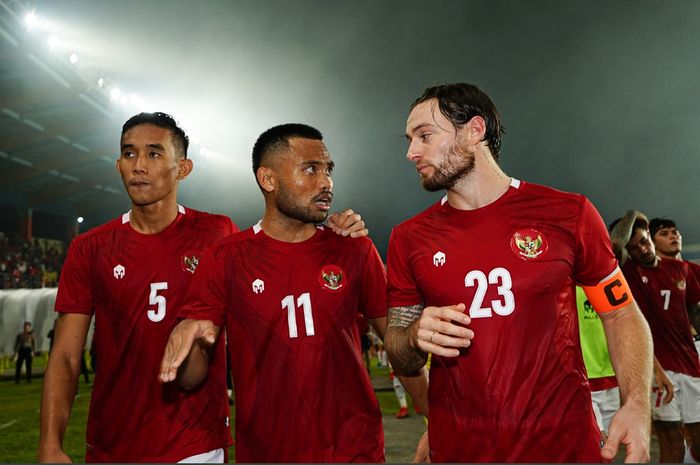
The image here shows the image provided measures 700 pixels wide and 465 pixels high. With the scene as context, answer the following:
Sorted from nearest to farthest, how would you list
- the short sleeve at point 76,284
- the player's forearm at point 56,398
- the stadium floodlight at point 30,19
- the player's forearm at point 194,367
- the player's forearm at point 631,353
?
the player's forearm at point 631,353 < the player's forearm at point 56,398 < the player's forearm at point 194,367 < the short sleeve at point 76,284 < the stadium floodlight at point 30,19

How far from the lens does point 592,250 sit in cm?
254

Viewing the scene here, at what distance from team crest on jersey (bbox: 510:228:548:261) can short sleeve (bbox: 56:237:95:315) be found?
2.31 meters

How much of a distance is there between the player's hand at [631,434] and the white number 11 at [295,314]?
1425mm

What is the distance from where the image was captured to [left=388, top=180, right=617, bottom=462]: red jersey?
244cm

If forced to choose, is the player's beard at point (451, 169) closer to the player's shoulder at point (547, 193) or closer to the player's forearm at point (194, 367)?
the player's shoulder at point (547, 193)

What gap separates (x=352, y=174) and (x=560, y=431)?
90193 mm

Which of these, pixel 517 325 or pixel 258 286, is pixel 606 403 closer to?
pixel 517 325

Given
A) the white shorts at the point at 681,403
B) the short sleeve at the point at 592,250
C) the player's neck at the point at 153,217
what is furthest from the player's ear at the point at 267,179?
the white shorts at the point at 681,403

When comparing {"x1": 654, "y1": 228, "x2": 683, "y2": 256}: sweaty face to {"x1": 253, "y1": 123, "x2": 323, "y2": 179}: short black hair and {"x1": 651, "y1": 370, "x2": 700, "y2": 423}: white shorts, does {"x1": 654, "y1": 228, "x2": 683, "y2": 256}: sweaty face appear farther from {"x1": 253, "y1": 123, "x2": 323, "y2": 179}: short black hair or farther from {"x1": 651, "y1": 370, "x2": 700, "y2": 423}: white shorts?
{"x1": 253, "y1": 123, "x2": 323, "y2": 179}: short black hair

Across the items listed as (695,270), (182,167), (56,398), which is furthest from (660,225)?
(56,398)

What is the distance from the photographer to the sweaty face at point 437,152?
2.71m

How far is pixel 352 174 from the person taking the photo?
9212 centimetres

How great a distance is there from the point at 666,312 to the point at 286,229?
511cm

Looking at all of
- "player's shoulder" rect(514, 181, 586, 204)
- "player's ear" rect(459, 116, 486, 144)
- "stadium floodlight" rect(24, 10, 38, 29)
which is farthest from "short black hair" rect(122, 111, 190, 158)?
"stadium floodlight" rect(24, 10, 38, 29)
